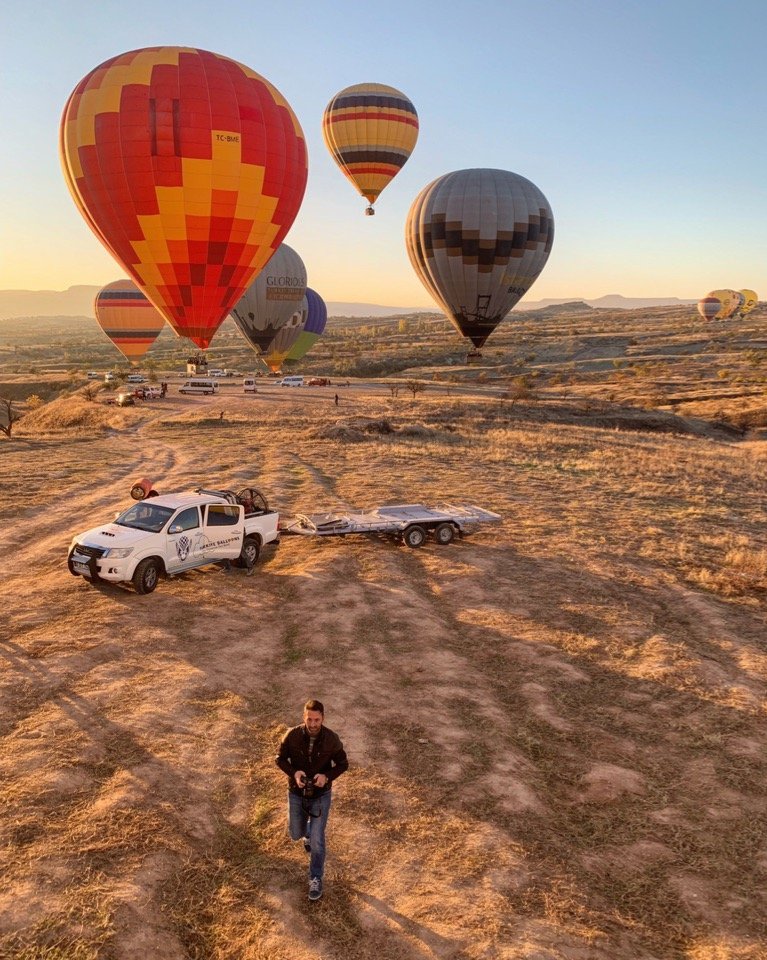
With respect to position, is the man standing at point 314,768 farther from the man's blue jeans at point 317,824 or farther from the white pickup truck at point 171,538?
the white pickup truck at point 171,538

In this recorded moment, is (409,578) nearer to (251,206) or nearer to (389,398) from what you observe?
(251,206)

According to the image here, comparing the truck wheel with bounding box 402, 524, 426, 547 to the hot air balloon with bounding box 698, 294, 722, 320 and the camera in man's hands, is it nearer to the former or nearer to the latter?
the camera in man's hands

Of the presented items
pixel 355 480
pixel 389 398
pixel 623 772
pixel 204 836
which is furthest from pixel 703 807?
pixel 389 398

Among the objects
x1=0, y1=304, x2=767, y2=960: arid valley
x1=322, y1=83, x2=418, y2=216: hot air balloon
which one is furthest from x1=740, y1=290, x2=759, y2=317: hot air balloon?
x1=0, y1=304, x2=767, y2=960: arid valley

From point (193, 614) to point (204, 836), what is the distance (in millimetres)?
6831

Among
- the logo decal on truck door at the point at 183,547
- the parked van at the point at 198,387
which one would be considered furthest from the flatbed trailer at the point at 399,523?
the parked van at the point at 198,387

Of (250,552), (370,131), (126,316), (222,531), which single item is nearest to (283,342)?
(126,316)

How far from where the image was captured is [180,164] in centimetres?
2403

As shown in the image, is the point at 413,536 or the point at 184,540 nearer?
the point at 184,540

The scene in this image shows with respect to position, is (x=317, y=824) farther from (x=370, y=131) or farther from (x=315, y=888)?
(x=370, y=131)

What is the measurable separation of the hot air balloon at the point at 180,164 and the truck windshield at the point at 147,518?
1329cm

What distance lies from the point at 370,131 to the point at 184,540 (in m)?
49.9

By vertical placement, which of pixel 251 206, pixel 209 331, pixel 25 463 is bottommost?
pixel 25 463

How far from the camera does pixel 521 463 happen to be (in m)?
33.4
